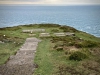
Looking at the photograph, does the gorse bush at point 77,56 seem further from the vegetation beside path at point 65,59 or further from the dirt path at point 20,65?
the dirt path at point 20,65

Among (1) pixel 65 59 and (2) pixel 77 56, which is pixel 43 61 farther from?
(2) pixel 77 56

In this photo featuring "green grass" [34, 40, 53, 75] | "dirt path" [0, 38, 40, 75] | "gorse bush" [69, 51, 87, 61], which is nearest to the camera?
"dirt path" [0, 38, 40, 75]

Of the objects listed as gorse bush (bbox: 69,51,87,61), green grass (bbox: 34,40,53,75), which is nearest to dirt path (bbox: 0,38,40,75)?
green grass (bbox: 34,40,53,75)

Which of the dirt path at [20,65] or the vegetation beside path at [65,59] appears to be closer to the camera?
the dirt path at [20,65]

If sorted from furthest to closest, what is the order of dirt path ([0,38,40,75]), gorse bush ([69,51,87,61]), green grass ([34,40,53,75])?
gorse bush ([69,51,87,61]) → green grass ([34,40,53,75]) → dirt path ([0,38,40,75])

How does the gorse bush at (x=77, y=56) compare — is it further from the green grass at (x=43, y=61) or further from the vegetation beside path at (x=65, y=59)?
the green grass at (x=43, y=61)

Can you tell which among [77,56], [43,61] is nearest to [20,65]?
[43,61]

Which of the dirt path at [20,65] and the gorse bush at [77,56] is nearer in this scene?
the dirt path at [20,65]

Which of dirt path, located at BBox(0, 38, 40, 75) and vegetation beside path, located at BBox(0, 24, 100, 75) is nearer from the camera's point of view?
dirt path, located at BBox(0, 38, 40, 75)

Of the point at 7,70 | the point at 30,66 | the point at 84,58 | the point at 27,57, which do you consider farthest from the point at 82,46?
the point at 7,70

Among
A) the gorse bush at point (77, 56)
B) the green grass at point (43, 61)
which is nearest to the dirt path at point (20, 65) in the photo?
the green grass at point (43, 61)

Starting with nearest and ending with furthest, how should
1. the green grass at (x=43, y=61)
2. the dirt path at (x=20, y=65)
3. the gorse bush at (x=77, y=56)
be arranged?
1. the dirt path at (x=20, y=65)
2. the green grass at (x=43, y=61)
3. the gorse bush at (x=77, y=56)

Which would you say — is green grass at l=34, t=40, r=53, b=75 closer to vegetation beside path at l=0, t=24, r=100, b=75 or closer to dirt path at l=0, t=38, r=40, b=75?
Answer: vegetation beside path at l=0, t=24, r=100, b=75

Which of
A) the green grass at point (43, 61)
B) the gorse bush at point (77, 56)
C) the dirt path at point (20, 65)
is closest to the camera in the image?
the dirt path at point (20, 65)
